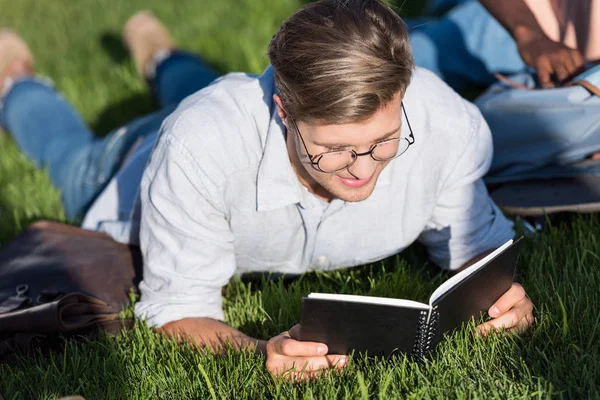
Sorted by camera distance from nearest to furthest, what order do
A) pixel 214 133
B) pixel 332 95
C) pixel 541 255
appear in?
pixel 332 95 < pixel 214 133 < pixel 541 255

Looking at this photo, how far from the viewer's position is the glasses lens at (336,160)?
8.63 ft

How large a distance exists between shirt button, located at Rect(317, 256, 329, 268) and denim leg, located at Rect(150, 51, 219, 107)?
1.64m

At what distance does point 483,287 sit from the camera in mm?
2619

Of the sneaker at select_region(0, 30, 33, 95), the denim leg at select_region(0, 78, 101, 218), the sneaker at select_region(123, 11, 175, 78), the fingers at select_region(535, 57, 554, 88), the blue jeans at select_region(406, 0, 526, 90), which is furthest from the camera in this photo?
the sneaker at select_region(123, 11, 175, 78)

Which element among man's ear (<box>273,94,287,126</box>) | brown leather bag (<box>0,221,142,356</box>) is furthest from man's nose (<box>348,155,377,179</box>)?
brown leather bag (<box>0,221,142,356</box>)

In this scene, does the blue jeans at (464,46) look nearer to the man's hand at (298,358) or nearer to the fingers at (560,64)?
the fingers at (560,64)

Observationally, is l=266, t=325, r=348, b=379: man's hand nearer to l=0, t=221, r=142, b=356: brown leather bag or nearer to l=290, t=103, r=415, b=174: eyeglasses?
l=290, t=103, r=415, b=174: eyeglasses

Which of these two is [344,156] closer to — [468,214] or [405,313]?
[405,313]

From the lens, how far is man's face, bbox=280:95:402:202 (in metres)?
2.57

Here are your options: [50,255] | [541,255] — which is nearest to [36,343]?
[50,255]

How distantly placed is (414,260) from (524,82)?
1107 mm

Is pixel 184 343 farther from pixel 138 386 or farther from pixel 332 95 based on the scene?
pixel 332 95

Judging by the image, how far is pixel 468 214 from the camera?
3.16m

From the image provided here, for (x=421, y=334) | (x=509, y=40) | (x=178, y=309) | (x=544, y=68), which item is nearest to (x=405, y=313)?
(x=421, y=334)
